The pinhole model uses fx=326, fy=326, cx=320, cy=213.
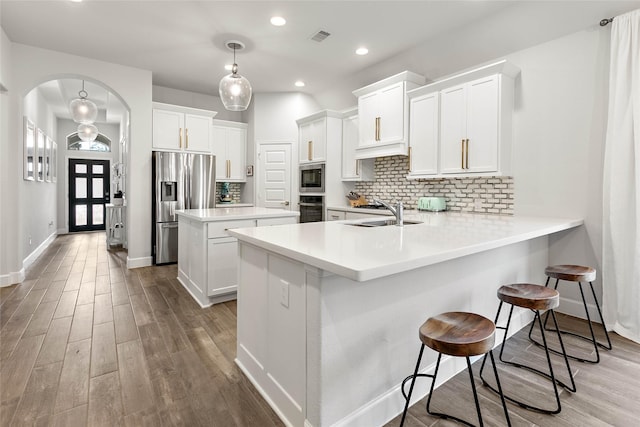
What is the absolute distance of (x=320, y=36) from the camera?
389 centimetres

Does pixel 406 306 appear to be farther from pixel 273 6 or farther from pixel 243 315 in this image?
pixel 273 6

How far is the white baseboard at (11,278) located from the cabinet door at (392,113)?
15.8 ft

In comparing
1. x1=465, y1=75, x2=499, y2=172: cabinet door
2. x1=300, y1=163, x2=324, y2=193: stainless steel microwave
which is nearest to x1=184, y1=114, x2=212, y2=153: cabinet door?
x1=300, y1=163, x2=324, y2=193: stainless steel microwave

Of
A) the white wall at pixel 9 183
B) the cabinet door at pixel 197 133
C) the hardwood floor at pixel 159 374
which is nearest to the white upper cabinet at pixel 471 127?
the hardwood floor at pixel 159 374

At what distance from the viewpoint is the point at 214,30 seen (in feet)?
12.3

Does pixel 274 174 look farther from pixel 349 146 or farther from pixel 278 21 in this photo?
pixel 278 21

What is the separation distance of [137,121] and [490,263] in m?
5.02

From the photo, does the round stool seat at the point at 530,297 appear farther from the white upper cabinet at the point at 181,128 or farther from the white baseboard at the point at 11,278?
the white baseboard at the point at 11,278

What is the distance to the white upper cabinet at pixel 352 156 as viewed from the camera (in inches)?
193

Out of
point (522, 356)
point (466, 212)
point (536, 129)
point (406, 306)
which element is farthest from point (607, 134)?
A: point (406, 306)

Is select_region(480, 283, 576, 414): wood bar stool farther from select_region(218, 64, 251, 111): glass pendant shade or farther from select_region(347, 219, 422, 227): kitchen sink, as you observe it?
select_region(218, 64, 251, 111): glass pendant shade

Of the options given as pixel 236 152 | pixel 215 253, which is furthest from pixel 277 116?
pixel 215 253

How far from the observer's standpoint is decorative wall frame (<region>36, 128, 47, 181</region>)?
542 cm

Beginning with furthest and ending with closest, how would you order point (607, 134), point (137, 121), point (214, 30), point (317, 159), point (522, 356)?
1. point (317, 159)
2. point (137, 121)
3. point (214, 30)
4. point (607, 134)
5. point (522, 356)
